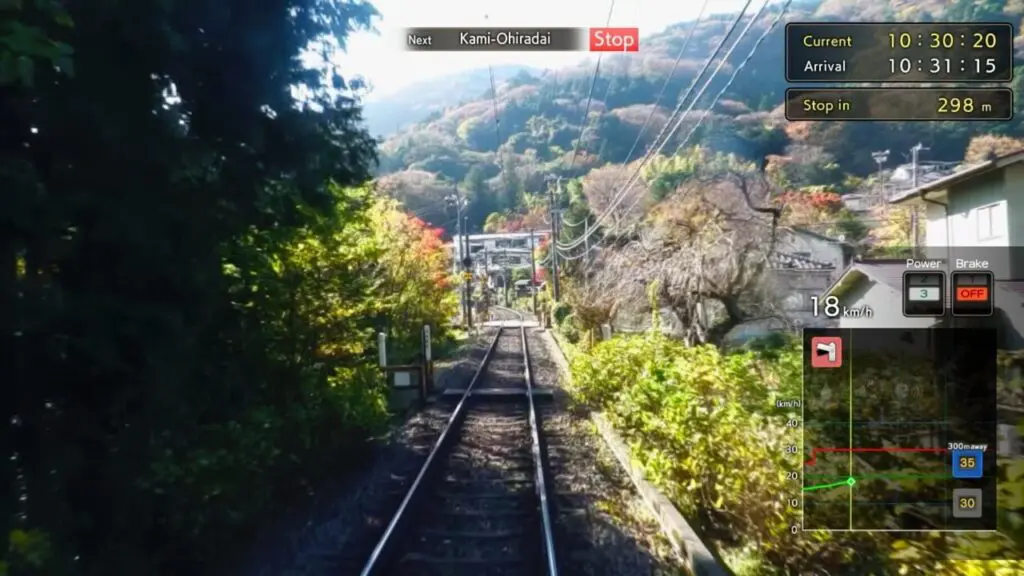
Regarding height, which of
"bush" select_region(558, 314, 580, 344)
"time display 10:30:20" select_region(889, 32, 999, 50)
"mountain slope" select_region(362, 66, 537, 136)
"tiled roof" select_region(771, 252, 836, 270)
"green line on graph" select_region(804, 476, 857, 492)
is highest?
"mountain slope" select_region(362, 66, 537, 136)

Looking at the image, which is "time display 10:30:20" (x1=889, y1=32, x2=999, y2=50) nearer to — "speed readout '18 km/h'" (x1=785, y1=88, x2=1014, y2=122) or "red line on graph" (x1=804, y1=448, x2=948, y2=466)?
"speed readout '18 km/h'" (x1=785, y1=88, x2=1014, y2=122)

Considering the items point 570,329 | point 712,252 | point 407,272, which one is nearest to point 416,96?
point 712,252

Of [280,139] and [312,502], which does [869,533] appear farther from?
[312,502]

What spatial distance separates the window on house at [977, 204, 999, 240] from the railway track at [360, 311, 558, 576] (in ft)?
9.69

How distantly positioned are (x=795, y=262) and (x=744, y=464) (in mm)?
1778

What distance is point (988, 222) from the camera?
287 centimetres

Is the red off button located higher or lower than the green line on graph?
higher

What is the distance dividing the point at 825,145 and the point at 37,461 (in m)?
4.15

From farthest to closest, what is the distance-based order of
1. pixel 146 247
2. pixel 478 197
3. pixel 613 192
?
1. pixel 478 197
2. pixel 613 192
3. pixel 146 247

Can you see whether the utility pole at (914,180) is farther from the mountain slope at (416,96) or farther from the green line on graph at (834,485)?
the mountain slope at (416,96)

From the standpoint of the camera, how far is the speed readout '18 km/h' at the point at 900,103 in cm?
296

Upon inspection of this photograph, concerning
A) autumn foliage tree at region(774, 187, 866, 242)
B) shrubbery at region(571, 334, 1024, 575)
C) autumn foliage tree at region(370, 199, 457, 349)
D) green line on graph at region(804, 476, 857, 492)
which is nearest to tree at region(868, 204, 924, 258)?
autumn foliage tree at region(774, 187, 866, 242)
